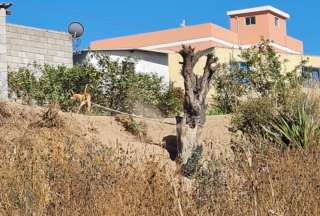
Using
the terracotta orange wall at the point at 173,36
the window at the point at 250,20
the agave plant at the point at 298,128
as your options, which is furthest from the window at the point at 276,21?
the agave plant at the point at 298,128

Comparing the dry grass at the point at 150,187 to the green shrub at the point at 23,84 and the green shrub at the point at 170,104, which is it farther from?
the green shrub at the point at 170,104

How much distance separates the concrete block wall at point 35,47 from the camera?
21.2 m

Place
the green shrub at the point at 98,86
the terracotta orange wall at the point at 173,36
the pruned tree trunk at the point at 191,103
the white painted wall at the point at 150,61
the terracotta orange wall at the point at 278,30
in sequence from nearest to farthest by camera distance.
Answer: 1. the pruned tree trunk at the point at 191,103
2. the green shrub at the point at 98,86
3. the white painted wall at the point at 150,61
4. the terracotta orange wall at the point at 173,36
5. the terracotta orange wall at the point at 278,30

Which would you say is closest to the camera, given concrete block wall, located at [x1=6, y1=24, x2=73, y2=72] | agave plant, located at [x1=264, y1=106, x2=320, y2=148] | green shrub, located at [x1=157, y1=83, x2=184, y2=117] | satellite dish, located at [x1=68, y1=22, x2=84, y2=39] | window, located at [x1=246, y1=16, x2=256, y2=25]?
agave plant, located at [x1=264, y1=106, x2=320, y2=148]

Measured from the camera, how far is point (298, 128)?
12727mm

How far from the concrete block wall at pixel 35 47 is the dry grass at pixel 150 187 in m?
14.5

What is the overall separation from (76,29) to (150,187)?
20878 mm

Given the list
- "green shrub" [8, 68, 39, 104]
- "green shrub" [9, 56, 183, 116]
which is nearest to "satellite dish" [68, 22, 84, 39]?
"green shrub" [9, 56, 183, 116]

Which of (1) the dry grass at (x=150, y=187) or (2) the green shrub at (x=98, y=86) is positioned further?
(2) the green shrub at (x=98, y=86)

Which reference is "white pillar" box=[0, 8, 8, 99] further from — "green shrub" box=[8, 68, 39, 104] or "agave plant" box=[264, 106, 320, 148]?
"agave plant" box=[264, 106, 320, 148]

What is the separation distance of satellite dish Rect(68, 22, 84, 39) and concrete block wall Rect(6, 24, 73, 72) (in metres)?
1.90

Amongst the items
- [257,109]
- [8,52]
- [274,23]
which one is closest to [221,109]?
[257,109]

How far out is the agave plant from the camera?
12323mm

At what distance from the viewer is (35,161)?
6.47 metres
